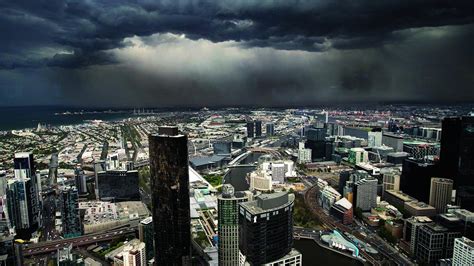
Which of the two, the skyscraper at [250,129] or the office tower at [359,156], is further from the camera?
the skyscraper at [250,129]

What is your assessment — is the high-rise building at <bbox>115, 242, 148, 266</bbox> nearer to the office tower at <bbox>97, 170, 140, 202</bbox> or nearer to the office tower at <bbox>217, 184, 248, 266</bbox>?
the office tower at <bbox>217, 184, 248, 266</bbox>

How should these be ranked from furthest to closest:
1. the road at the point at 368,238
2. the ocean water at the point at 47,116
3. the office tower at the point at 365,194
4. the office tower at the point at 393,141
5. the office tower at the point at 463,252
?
1. the ocean water at the point at 47,116
2. the office tower at the point at 393,141
3. the office tower at the point at 365,194
4. the road at the point at 368,238
5. the office tower at the point at 463,252

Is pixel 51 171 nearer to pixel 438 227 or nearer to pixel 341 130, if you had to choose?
pixel 438 227

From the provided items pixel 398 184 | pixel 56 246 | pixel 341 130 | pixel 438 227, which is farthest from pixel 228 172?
pixel 341 130

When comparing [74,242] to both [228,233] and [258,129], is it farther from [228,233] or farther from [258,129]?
[258,129]

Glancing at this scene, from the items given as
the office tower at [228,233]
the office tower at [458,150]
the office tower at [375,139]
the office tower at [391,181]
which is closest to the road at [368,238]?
the office tower at [391,181]

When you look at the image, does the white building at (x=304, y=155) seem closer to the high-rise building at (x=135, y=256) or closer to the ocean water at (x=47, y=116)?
the ocean water at (x=47, y=116)

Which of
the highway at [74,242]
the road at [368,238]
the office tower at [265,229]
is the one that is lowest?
the road at [368,238]
